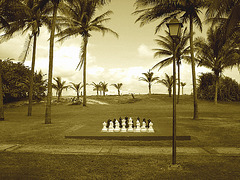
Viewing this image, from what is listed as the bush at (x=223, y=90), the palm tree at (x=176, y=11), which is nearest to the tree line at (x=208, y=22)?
the palm tree at (x=176, y=11)

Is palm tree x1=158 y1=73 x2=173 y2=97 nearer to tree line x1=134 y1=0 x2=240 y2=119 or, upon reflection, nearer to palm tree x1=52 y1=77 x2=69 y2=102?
tree line x1=134 y1=0 x2=240 y2=119

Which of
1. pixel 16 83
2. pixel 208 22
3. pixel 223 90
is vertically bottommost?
pixel 223 90

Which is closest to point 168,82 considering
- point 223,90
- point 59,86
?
point 223,90

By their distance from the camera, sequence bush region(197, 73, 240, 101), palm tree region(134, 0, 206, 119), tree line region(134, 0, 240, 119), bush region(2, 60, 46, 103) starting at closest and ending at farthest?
tree line region(134, 0, 240, 119) < palm tree region(134, 0, 206, 119) < bush region(2, 60, 46, 103) < bush region(197, 73, 240, 101)

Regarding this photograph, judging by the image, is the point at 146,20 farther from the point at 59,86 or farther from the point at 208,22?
the point at 59,86

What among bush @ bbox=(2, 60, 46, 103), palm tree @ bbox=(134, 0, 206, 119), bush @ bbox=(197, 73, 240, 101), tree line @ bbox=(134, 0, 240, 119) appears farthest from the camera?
bush @ bbox=(197, 73, 240, 101)

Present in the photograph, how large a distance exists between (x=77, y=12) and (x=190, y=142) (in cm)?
1889

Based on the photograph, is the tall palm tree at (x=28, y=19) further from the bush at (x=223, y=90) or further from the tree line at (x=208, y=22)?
the bush at (x=223, y=90)

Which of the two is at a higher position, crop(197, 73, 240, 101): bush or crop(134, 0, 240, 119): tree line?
crop(134, 0, 240, 119): tree line

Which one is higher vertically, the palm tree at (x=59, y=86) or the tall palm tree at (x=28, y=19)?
the tall palm tree at (x=28, y=19)

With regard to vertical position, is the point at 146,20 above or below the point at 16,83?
above

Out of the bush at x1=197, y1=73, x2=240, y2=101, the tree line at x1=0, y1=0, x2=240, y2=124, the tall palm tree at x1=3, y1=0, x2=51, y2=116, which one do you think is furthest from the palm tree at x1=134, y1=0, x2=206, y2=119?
the bush at x1=197, y1=73, x2=240, y2=101

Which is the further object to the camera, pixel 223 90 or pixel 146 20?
pixel 223 90

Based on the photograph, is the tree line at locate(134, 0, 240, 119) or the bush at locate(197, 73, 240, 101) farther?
the bush at locate(197, 73, 240, 101)
